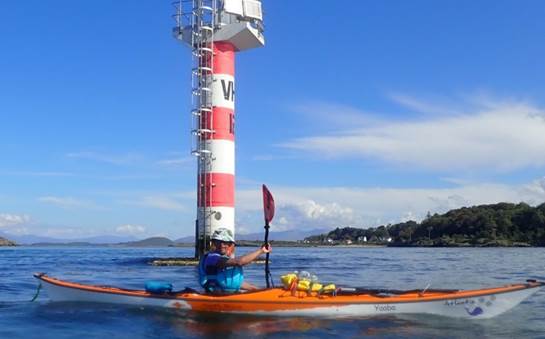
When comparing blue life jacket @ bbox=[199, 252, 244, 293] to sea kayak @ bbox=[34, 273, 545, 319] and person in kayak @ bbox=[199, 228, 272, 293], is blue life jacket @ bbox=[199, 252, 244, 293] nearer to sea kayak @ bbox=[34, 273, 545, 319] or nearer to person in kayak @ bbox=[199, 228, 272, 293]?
person in kayak @ bbox=[199, 228, 272, 293]

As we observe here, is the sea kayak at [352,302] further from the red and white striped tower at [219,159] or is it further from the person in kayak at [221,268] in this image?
the red and white striped tower at [219,159]

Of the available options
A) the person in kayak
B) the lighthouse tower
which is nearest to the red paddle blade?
the person in kayak

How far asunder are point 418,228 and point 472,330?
12357cm

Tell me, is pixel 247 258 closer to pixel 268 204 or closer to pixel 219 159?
pixel 268 204

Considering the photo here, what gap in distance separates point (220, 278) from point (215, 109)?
56.5 feet

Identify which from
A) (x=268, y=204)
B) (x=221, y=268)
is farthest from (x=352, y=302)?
(x=268, y=204)

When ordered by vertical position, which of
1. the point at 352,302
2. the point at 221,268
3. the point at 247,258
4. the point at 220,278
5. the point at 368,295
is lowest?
the point at 352,302

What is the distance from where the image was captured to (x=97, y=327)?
12.1 m

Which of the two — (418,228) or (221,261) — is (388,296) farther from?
(418,228)

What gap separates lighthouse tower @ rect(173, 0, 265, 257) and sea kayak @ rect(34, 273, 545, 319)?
15.8 meters

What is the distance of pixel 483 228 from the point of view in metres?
111

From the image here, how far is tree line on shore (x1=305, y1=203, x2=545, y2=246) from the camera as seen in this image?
10525 centimetres

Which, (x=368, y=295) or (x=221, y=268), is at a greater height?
(x=221, y=268)

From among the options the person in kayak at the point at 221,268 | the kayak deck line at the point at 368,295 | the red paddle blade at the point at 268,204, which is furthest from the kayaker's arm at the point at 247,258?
the red paddle blade at the point at 268,204
